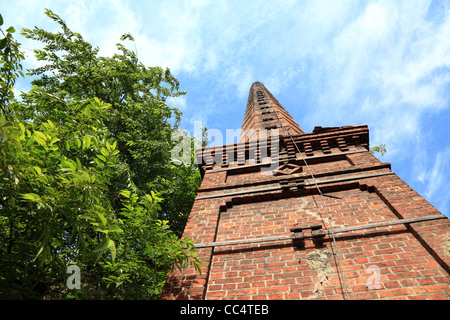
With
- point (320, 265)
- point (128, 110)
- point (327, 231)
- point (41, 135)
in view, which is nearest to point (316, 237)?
point (327, 231)

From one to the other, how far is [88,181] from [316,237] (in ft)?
9.75

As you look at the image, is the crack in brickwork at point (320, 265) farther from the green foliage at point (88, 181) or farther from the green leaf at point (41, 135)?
the green leaf at point (41, 135)

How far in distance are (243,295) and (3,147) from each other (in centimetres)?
278

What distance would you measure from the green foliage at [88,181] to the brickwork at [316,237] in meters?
0.52

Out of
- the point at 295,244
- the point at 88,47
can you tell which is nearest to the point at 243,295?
the point at 295,244

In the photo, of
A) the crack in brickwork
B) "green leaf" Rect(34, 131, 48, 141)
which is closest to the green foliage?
"green leaf" Rect(34, 131, 48, 141)

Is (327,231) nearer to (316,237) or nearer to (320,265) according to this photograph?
(316,237)

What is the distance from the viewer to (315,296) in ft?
A: 9.52

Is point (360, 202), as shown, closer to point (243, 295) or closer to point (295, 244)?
point (295, 244)

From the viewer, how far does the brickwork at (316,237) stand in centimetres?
296

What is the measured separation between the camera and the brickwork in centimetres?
296

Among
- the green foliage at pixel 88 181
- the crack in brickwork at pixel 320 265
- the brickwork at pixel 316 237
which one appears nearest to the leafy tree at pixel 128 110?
the green foliage at pixel 88 181

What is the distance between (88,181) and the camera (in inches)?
84.7

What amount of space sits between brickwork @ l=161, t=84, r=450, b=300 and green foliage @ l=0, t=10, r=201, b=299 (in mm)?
523
